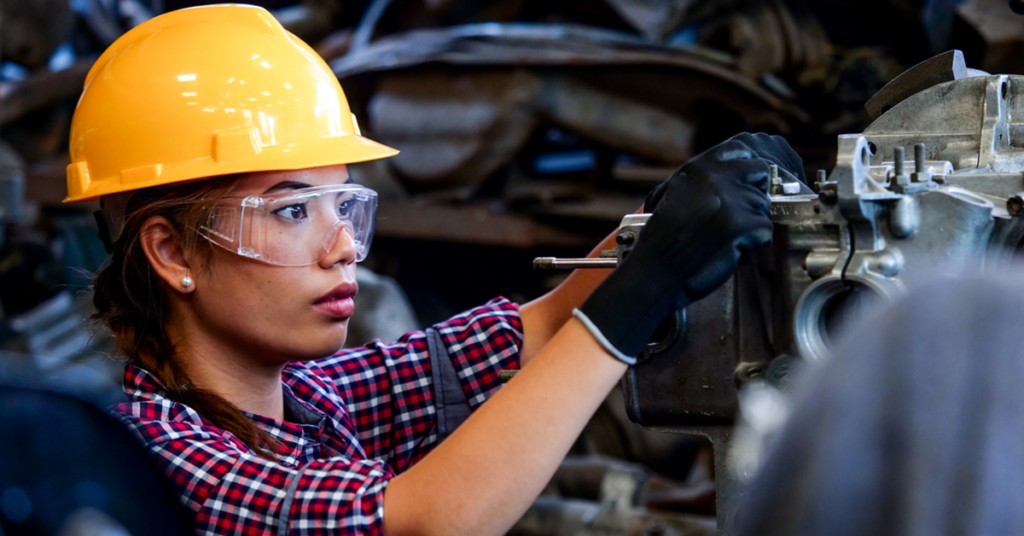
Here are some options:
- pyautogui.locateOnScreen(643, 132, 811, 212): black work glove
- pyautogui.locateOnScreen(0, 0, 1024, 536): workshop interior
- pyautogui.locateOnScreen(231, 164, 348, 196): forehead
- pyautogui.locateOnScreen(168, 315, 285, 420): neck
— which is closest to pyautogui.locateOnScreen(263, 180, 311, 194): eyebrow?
pyautogui.locateOnScreen(231, 164, 348, 196): forehead

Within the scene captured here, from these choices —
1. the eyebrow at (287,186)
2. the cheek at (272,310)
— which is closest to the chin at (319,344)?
the cheek at (272,310)

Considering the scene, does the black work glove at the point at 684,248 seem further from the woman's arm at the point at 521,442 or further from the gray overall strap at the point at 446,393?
the gray overall strap at the point at 446,393

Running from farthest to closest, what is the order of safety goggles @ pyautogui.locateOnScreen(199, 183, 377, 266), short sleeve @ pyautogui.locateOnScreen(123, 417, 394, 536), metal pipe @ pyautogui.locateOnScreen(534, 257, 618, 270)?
safety goggles @ pyautogui.locateOnScreen(199, 183, 377, 266), metal pipe @ pyautogui.locateOnScreen(534, 257, 618, 270), short sleeve @ pyautogui.locateOnScreen(123, 417, 394, 536)

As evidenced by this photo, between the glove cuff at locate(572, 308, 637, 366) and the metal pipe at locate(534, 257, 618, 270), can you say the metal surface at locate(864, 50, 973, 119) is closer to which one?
the metal pipe at locate(534, 257, 618, 270)

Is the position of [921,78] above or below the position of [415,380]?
above

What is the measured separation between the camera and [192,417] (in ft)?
3.94

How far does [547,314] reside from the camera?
1504 mm

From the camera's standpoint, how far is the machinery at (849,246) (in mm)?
931

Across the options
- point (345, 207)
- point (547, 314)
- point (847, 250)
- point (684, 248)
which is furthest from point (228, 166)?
point (847, 250)

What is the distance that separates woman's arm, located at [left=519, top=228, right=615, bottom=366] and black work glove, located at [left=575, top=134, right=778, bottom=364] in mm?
456

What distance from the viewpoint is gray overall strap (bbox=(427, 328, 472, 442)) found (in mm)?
1515

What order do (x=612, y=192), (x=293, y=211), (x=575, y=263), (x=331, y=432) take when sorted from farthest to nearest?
(x=612, y=192) < (x=331, y=432) < (x=293, y=211) < (x=575, y=263)

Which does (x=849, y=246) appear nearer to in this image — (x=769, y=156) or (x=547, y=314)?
(x=769, y=156)

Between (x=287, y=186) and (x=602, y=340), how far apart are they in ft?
1.83
